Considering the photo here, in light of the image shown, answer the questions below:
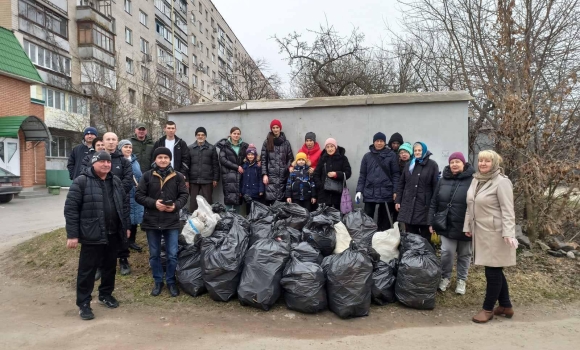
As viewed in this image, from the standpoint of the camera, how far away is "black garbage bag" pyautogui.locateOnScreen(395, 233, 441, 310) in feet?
12.2

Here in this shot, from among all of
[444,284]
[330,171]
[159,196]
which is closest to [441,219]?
[444,284]

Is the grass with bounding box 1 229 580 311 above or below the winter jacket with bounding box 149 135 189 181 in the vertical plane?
below

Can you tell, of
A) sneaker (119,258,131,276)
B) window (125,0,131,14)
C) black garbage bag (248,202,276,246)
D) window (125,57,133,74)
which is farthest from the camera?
window (125,0,131,14)

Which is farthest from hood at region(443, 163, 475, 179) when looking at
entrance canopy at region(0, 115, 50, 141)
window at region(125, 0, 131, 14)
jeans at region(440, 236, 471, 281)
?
window at region(125, 0, 131, 14)

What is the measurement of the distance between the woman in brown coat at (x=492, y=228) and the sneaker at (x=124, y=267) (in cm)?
398

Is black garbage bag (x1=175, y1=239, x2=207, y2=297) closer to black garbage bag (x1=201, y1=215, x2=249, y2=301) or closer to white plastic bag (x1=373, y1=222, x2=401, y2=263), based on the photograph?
black garbage bag (x1=201, y1=215, x2=249, y2=301)

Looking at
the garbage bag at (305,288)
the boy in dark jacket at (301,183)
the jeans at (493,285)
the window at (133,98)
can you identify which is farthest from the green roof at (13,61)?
the jeans at (493,285)

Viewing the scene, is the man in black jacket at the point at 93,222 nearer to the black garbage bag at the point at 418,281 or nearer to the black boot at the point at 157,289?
the black boot at the point at 157,289

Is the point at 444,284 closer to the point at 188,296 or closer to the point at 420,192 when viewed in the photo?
the point at 420,192

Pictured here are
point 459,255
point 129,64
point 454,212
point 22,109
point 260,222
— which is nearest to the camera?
point 454,212

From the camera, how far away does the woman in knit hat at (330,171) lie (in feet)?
17.3

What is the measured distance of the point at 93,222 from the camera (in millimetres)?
3566

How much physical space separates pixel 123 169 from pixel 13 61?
1385 centimetres

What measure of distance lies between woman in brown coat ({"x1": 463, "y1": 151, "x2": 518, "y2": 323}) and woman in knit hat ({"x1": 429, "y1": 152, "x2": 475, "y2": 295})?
28 centimetres
